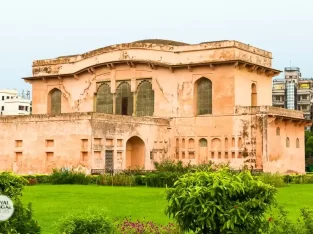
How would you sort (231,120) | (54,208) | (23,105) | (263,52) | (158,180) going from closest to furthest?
1. (54,208)
2. (158,180)
3. (231,120)
4. (263,52)
5. (23,105)

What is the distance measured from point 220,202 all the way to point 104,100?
105ft

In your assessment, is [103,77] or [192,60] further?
[103,77]

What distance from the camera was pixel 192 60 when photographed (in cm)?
3644

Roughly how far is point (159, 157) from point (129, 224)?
2511 centimetres

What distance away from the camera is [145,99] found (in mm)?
38344

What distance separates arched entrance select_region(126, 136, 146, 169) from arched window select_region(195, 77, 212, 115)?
4.15 meters

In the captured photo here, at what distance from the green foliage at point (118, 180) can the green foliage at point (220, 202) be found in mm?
17767

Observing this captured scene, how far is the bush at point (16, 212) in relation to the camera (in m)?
8.77

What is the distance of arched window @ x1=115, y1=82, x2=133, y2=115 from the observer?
38906 millimetres

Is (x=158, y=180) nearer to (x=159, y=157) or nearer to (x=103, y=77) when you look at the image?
(x=159, y=157)

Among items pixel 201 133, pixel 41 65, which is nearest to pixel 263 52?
pixel 201 133

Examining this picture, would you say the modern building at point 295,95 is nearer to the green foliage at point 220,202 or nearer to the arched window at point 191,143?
the arched window at point 191,143

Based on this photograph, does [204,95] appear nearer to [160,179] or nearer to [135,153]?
[135,153]

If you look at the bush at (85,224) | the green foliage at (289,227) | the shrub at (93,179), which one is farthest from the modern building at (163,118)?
the green foliage at (289,227)
